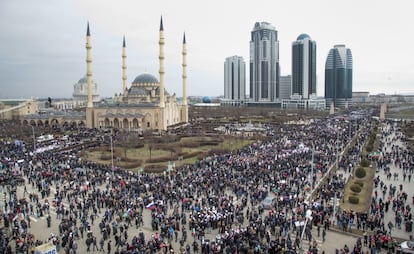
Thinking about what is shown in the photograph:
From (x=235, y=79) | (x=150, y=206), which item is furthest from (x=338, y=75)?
(x=150, y=206)

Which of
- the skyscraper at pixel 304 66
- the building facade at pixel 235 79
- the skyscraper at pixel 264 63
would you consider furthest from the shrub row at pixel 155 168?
the building facade at pixel 235 79

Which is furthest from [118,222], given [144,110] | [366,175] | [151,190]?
[144,110]

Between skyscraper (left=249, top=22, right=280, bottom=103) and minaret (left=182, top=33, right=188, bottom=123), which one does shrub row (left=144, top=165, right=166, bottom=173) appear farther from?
skyscraper (left=249, top=22, right=280, bottom=103)

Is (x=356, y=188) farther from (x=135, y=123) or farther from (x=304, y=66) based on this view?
(x=304, y=66)

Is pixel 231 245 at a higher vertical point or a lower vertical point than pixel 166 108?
lower

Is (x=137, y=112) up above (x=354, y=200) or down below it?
above

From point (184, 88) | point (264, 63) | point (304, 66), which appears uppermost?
point (264, 63)

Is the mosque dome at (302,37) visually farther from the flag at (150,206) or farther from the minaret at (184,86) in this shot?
the flag at (150,206)

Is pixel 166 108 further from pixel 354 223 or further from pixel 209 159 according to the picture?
pixel 354 223
